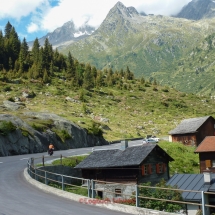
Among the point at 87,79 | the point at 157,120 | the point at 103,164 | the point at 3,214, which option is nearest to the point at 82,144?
the point at 103,164

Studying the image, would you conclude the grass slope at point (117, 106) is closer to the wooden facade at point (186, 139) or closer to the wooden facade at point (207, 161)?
the wooden facade at point (186, 139)

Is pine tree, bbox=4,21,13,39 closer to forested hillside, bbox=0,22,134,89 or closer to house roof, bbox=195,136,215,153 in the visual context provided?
forested hillside, bbox=0,22,134,89

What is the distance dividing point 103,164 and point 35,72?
3090 inches

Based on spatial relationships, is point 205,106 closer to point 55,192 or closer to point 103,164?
point 103,164

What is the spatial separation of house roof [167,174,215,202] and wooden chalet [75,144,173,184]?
20.6ft

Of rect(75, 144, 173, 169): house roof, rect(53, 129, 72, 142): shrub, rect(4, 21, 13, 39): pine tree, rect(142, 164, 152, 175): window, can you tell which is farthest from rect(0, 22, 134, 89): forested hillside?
rect(142, 164, 152, 175): window

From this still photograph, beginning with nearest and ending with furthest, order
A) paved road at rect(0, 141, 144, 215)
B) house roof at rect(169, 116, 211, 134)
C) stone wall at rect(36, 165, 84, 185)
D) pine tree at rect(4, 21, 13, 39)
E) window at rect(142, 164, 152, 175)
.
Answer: paved road at rect(0, 141, 144, 215)
stone wall at rect(36, 165, 84, 185)
window at rect(142, 164, 152, 175)
house roof at rect(169, 116, 211, 134)
pine tree at rect(4, 21, 13, 39)

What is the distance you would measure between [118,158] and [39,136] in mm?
17470

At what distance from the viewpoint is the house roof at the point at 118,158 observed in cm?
4031

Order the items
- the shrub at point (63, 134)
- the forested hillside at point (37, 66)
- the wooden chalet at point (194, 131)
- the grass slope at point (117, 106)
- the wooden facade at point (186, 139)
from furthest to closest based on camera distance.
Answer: the forested hillside at point (37, 66), the grass slope at point (117, 106), the wooden chalet at point (194, 131), the wooden facade at point (186, 139), the shrub at point (63, 134)

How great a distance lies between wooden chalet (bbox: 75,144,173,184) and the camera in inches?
1588

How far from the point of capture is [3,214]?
49.1 feet

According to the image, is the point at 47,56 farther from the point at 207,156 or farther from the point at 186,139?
the point at 207,156

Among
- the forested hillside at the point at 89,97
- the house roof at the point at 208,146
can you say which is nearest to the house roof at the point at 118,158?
the house roof at the point at 208,146
